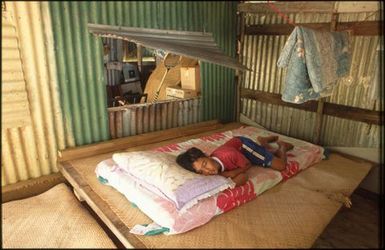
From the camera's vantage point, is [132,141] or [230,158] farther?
[132,141]

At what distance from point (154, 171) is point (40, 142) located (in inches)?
62.5

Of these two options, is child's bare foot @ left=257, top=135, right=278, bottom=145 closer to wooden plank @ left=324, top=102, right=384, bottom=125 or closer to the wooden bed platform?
the wooden bed platform

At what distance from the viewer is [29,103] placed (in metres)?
2.97

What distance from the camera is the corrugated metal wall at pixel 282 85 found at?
3.65m

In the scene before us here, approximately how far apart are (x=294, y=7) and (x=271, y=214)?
3.06 meters

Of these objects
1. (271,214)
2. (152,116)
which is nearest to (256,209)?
(271,214)

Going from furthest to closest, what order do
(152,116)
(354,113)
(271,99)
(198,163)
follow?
(271,99) → (152,116) → (354,113) → (198,163)

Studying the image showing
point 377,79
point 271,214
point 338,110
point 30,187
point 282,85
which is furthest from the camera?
point 282,85

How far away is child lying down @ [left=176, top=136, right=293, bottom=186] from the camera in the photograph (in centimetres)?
260

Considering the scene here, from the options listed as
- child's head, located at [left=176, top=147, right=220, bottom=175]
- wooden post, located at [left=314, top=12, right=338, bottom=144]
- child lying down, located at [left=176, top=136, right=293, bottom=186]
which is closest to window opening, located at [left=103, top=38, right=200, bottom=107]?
child lying down, located at [left=176, top=136, right=293, bottom=186]

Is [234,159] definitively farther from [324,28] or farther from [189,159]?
[324,28]

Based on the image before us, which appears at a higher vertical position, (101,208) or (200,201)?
(200,201)

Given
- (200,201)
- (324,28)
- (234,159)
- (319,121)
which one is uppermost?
(324,28)

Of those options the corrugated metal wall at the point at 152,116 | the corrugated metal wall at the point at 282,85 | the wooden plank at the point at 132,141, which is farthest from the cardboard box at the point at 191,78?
the corrugated metal wall at the point at 282,85
